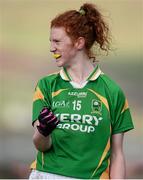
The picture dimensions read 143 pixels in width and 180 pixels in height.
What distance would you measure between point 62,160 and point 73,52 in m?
0.42

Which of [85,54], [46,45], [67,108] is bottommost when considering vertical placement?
[67,108]

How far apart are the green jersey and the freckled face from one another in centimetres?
6

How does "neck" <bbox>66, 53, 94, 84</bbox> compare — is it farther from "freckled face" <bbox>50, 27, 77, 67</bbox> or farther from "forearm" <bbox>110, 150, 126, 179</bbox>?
"forearm" <bbox>110, 150, 126, 179</bbox>

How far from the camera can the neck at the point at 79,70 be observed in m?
2.68

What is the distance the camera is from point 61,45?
264 centimetres

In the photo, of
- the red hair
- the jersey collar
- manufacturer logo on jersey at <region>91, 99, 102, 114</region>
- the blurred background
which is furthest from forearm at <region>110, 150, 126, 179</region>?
the blurred background

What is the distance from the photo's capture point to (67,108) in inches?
103

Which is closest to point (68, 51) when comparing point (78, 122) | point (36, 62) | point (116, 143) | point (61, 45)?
point (61, 45)

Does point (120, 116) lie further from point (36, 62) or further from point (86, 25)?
point (36, 62)

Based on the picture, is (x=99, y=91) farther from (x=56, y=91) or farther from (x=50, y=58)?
(x=50, y=58)

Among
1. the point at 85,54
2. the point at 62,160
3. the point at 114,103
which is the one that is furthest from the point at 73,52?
the point at 62,160

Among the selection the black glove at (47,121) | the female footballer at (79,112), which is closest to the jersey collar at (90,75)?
the female footballer at (79,112)

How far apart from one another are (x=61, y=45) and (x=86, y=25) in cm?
14

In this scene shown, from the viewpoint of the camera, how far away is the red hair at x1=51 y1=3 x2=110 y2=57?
265cm
